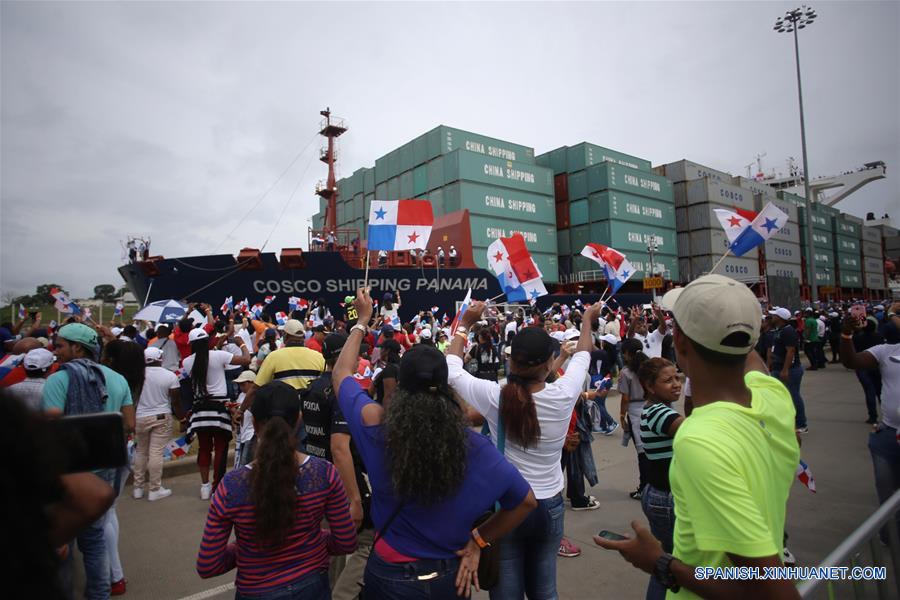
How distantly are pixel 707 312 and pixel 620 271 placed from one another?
773 cm

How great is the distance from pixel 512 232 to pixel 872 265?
54746 mm

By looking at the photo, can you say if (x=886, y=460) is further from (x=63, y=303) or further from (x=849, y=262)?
(x=849, y=262)

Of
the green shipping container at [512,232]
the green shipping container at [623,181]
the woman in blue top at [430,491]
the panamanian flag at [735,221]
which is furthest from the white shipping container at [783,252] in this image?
the woman in blue top at [430,491]

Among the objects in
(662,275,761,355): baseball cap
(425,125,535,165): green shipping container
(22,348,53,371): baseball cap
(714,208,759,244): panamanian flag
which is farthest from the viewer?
(425,125,535,165): green shipping container

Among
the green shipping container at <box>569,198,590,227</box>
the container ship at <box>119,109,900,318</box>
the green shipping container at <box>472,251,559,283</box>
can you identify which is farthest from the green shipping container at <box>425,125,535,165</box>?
the green shipping container at <box>472,251,559,283</box>

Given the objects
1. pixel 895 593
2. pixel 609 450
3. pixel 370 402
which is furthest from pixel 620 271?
pixel 370 402

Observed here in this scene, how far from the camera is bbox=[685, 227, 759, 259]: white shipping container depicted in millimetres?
37250

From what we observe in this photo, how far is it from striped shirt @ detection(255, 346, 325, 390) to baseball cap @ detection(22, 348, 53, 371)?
134 cm

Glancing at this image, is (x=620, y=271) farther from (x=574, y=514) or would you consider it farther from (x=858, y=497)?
(x=574, y=514)

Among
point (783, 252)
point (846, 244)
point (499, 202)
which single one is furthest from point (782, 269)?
point (499, 202)

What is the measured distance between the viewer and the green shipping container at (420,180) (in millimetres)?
31719

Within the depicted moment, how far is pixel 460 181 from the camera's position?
28.8 meters

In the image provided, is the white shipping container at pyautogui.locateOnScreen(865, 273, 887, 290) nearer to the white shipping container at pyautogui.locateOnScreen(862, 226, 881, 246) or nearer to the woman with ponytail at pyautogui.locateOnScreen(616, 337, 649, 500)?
the white shipping container at pyautogui.locateOnScreen(862, 226, 881, 246)

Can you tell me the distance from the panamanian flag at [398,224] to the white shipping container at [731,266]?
35.3 m
